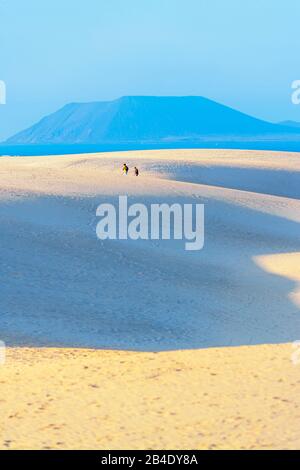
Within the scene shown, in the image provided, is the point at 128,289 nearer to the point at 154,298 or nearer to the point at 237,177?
the point at 154,298

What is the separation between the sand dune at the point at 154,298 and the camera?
379 inches

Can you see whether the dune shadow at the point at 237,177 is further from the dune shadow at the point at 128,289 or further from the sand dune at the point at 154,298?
the dune shadow at the point at 128,289

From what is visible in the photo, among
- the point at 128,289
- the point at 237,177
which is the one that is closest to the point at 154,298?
the point at 128,289

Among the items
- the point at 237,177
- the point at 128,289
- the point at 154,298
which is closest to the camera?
the point at 154,298

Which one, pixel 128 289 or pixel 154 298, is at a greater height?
pixel 128 289

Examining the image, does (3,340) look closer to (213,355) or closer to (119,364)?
(119,364)

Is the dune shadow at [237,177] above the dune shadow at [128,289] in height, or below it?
above

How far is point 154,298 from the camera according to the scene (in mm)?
19234

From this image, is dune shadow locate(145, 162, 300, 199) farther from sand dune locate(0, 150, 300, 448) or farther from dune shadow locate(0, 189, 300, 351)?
dune shadow locate(0, 189, 300, 351)

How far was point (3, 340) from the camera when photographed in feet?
48.1

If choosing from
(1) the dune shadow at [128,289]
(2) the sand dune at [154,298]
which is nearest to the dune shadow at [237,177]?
(2) the sand dune at [154,298]

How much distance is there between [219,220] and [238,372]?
19876 millimetres

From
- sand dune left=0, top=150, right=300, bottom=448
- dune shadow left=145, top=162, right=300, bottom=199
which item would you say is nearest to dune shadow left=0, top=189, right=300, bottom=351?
sand dune left=0, top=150, right=300, bottom=448

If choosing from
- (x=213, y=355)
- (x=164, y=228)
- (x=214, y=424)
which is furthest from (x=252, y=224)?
(x=214, y=424)
